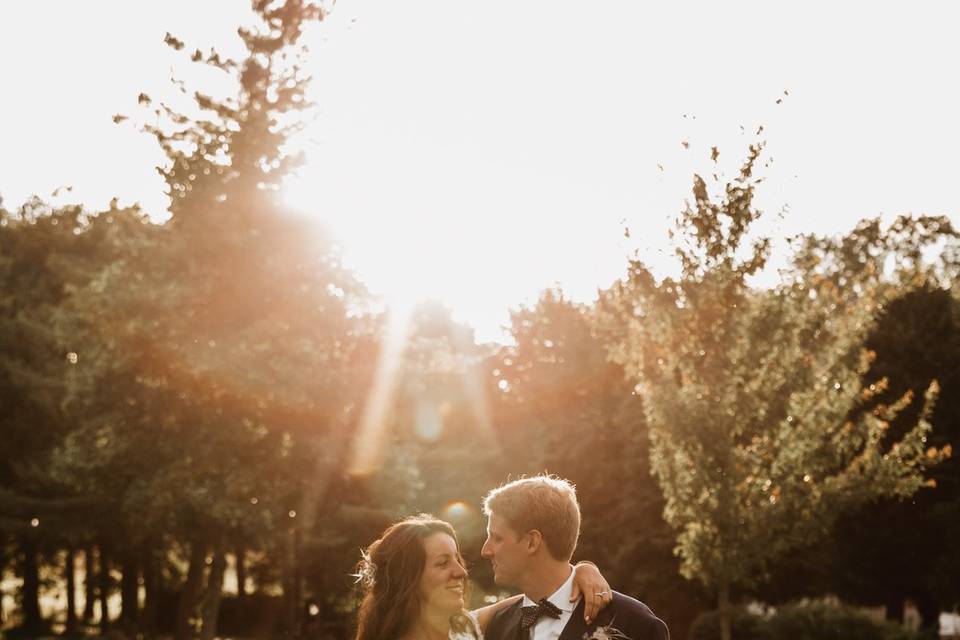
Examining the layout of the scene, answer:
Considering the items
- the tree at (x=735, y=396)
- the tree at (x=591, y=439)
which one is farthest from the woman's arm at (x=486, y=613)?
the tree at (x=591, y=439)

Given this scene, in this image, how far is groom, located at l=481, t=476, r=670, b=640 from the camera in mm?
5703

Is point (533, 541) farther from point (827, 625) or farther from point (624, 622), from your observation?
point (827, 625)

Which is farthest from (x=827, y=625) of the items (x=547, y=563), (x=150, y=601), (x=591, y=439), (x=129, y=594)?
(x=129, y=594)

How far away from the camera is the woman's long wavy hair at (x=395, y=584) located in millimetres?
5875

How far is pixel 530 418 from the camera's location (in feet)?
138

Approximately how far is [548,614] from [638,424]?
29774 millimetres

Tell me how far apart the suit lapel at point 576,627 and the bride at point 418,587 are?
3.3 inches

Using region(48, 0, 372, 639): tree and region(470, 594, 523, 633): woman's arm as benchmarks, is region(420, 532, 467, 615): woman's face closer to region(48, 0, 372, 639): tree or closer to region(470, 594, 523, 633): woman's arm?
region(470, 594, 523, 633): woman's arm

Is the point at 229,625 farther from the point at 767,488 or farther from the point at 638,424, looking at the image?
the point at 767,488

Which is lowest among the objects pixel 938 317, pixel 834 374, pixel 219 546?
pixel 219 546

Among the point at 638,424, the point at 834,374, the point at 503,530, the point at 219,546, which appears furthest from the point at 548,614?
the point at 638,424

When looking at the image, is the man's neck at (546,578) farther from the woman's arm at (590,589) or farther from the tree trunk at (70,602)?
the tree trunk at (70,602)

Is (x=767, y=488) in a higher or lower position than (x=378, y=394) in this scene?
lower

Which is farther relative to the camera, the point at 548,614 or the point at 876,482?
A: the point at 876,482
